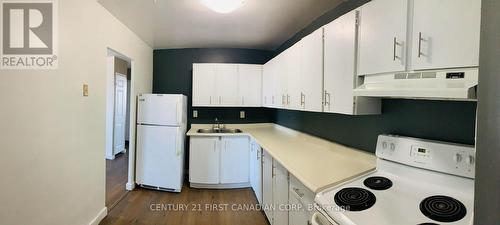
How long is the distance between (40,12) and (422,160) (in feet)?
8.80

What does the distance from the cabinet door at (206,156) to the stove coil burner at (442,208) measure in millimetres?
2723

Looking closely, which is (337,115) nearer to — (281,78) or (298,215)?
(281,78)

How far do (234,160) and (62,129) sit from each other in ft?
7.12

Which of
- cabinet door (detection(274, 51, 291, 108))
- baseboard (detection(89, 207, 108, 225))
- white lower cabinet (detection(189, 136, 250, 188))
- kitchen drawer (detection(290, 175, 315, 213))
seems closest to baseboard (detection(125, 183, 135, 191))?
baseboard (detection(89, 207, 108, 225))

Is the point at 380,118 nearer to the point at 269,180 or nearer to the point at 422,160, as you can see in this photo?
the point at 422,160

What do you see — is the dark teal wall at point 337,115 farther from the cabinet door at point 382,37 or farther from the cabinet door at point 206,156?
the cabinet door at point 206,156

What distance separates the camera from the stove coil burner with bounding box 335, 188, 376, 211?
44.1 inches

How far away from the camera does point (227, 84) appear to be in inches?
151

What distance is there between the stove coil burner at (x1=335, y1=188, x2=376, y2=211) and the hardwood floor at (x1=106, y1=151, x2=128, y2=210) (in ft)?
9.04

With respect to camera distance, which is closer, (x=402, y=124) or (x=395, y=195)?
(x=395, y=195)

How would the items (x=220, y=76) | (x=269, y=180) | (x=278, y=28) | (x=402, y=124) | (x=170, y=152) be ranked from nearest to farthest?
(x=402, y=124), (x=269, y=180), (x=278, y=28), (x=170, y=152), (x=220, y=76)

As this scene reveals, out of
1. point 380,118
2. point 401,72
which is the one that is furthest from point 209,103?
point 401,72

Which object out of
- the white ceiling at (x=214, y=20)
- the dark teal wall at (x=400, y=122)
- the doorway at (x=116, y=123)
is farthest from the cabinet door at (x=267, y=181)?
the doorway at (x=116, y=123)

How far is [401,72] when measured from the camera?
1.18 m
